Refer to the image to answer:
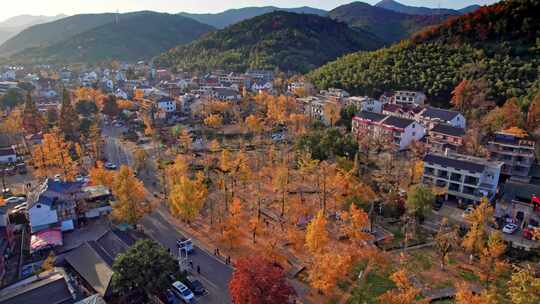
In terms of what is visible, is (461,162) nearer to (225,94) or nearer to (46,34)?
(225,94)

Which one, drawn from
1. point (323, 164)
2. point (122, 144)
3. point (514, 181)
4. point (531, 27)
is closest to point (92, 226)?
point (323, 164)

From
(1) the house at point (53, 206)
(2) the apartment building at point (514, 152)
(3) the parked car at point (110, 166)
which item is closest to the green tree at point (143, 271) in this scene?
(1) the house at point (53, 206)

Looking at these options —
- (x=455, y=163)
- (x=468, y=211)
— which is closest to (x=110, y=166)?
(x=455, y=163)

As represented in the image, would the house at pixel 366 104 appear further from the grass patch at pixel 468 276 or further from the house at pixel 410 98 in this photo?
the grass patch at pixel 468 276

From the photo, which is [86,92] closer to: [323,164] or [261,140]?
[261,140]

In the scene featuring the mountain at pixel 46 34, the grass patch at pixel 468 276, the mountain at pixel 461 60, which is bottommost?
the grass patch at pixel 468 276
